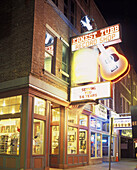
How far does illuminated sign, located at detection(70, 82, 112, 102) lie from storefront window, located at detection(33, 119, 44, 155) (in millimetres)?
3204

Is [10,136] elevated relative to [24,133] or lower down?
lower down

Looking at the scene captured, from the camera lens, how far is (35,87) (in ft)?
41.4

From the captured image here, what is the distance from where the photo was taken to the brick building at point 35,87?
40.4 ft

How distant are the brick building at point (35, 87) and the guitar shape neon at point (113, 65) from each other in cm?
263

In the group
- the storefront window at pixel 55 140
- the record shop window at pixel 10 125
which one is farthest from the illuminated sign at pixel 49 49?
the storefront window at pixel 55 140

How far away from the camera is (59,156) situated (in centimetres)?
1530

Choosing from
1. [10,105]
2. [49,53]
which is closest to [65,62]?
[49,53]

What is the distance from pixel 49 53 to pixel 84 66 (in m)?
2.49

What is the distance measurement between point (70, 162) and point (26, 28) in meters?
8.75

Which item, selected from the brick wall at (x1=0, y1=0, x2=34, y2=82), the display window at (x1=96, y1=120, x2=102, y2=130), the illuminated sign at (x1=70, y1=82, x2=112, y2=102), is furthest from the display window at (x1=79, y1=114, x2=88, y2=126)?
the brick wall at (x1=0, y1=0, x2=34, y2=82)

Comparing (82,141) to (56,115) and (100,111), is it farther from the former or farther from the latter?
(100,111)

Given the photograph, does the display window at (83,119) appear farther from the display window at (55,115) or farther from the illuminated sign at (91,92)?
the illuminated sign at (91,92)

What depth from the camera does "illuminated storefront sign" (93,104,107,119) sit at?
21534 millimetres

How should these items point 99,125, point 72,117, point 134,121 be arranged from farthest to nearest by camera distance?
point 99,125, point 72,117, point 134,121
